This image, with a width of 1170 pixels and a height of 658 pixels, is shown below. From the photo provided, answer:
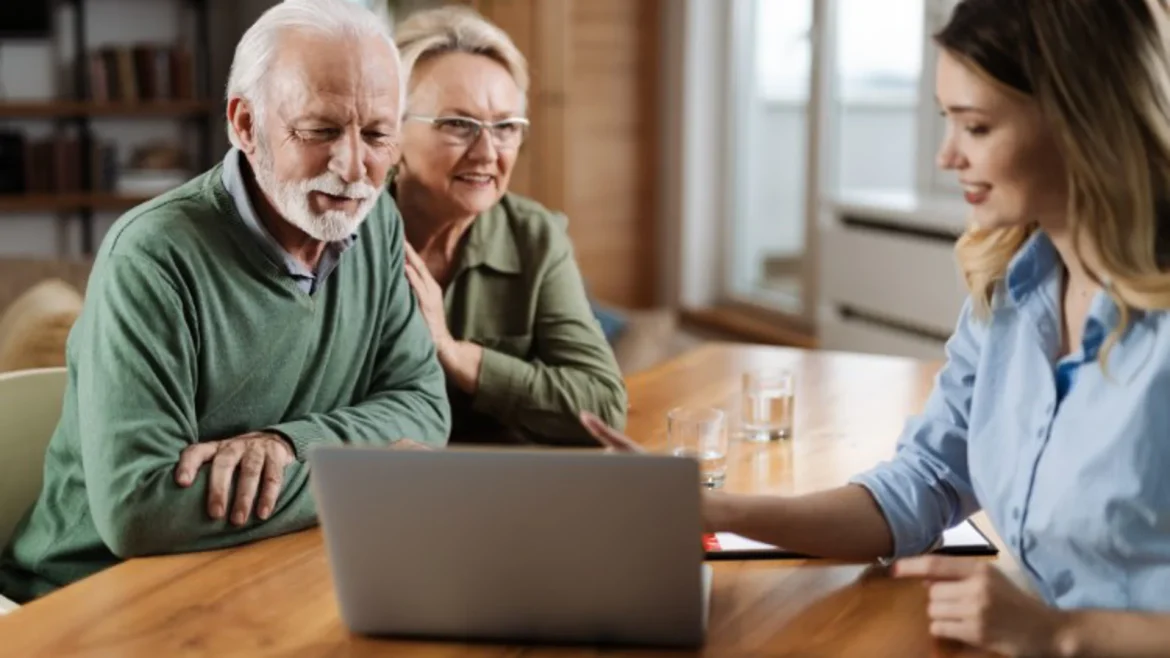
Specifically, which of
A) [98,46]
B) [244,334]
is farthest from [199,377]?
[98,46]

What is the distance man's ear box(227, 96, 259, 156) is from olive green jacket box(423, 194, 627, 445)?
527mm

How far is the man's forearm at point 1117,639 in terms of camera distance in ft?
4.03

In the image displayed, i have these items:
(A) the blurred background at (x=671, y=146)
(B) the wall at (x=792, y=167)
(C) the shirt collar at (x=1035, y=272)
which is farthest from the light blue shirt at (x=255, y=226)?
(B) the wall at (x=792, y=167)

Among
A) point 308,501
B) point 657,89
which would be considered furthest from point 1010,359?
point 657,89

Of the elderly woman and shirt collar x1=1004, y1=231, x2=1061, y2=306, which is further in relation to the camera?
the elderly woman

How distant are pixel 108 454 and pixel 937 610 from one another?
803 mm

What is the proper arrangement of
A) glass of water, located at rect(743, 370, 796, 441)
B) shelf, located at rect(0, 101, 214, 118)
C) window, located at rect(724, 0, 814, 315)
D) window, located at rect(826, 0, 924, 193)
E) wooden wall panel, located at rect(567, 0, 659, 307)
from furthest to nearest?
shelf, located at rect(0, 101, 214, 118), wooden wall panel, located at rect(567, 0, 659, 307), window, located at rect(724, 0, 814, 315), window, located at rect(826, 0, 924, 193), glass of water, located at rect(743, 370, 796, 441)

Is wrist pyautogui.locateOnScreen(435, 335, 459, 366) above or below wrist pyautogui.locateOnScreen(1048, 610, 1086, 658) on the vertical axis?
above

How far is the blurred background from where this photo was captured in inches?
179

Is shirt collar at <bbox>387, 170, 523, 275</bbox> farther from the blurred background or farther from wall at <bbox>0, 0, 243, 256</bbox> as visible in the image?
wall at <bbox>0, 0, 243, 256</bbox>

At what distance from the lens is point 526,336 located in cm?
223

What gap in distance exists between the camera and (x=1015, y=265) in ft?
4.86

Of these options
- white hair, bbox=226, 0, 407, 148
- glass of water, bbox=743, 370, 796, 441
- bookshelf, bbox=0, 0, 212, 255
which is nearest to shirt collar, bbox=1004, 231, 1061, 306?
glass of water, bbox=743, 370, 796, 441

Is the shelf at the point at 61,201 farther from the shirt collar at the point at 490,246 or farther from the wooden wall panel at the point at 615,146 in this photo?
the shirt collar at the point at 490,246
